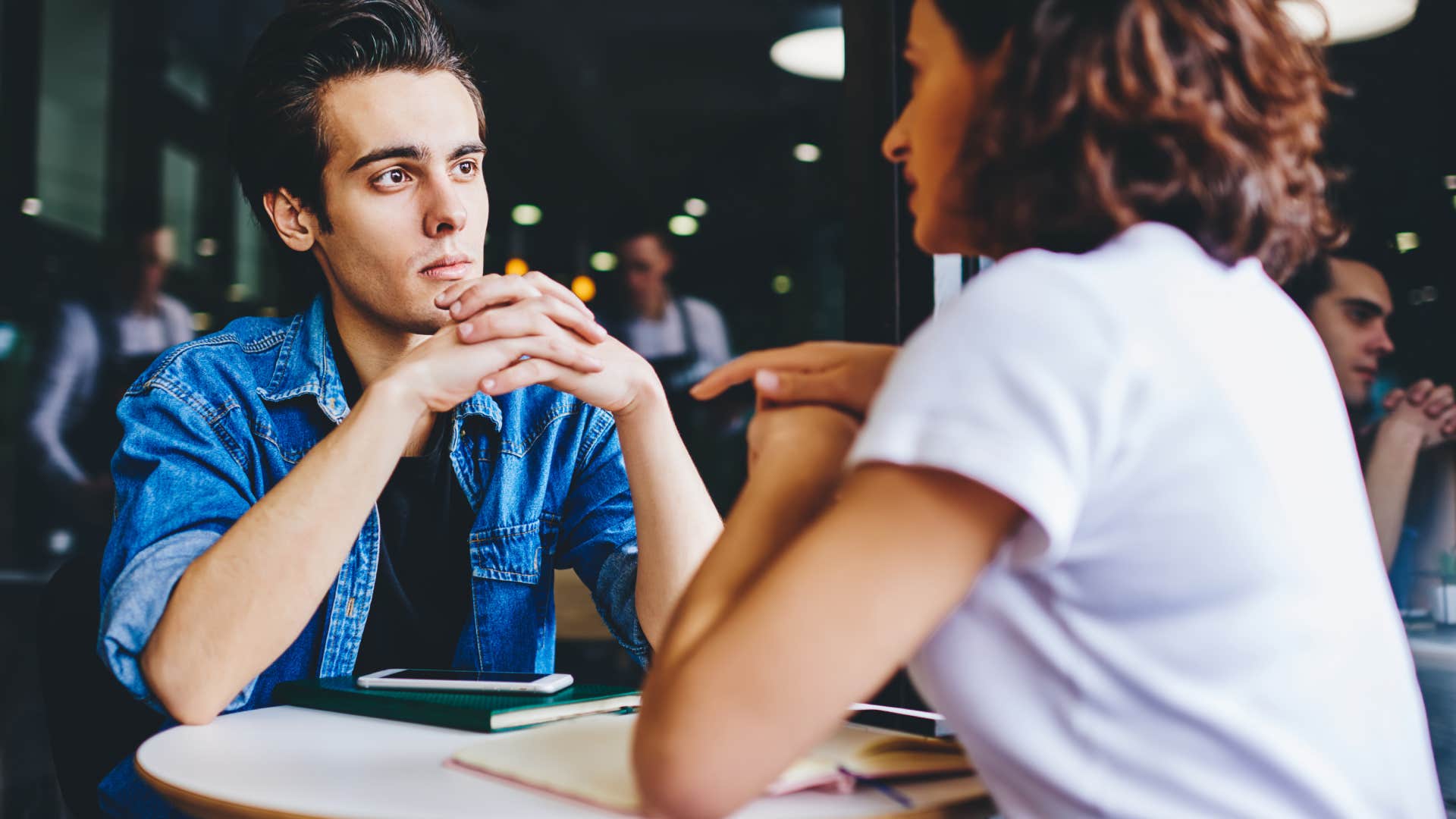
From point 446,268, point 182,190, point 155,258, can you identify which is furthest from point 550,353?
point 182,190

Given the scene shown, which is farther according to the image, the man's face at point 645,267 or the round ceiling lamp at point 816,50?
the man's face at point 645,267

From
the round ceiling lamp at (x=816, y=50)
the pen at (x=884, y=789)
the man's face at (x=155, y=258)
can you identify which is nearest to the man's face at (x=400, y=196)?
the pen at (x=884, y=789)

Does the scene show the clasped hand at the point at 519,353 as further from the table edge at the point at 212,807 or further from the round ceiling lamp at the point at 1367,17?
the round ceiling lamp at the point at 1367,17

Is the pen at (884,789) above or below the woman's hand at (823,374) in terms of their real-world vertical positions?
below

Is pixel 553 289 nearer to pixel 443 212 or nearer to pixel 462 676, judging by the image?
pixel 443 212

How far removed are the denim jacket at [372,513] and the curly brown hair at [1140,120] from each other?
97cm

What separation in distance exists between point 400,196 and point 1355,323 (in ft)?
5.23

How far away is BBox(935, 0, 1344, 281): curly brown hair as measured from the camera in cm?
70

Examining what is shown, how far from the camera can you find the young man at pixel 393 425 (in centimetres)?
129

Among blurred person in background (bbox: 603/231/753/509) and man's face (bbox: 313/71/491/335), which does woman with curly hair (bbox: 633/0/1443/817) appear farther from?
blurred person in background (bbox: 603/231/753/509)

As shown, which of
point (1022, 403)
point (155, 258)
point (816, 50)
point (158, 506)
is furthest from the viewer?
point (155, 258)

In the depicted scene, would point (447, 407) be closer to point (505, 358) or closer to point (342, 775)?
point (505, 358)

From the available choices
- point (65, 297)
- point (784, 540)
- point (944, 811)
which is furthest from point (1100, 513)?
point (65, 297)

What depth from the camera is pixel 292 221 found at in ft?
5.66
